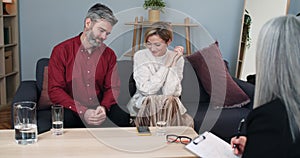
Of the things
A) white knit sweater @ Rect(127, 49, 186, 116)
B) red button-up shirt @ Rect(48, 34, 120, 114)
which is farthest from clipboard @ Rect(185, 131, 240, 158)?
red button-up shirt @ Rect(48, 34, 120, 114)

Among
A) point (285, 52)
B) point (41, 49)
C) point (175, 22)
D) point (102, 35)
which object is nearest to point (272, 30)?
point (285, 52)

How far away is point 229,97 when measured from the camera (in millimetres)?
2400

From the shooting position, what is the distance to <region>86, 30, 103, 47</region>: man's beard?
5.98ft

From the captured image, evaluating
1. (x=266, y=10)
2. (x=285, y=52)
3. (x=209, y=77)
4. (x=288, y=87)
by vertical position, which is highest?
(x=266, y=10)

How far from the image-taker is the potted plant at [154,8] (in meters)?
3.09

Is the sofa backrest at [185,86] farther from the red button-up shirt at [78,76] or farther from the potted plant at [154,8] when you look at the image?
the potted plant at [154,8]

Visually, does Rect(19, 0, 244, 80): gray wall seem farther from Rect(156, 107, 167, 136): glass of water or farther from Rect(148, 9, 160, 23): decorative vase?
Rect(156, 107, 167, 136): glass of water

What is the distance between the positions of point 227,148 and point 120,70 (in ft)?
3.45

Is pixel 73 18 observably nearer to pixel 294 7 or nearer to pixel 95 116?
pixel 95 116

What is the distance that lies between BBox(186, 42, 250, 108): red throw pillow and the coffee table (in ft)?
3.12

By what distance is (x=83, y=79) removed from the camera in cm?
192

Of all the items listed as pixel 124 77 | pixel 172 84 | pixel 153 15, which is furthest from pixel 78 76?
pixel 153 15

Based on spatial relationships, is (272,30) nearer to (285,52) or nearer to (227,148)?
(285,52)

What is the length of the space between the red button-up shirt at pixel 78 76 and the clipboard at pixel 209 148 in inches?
28.6
